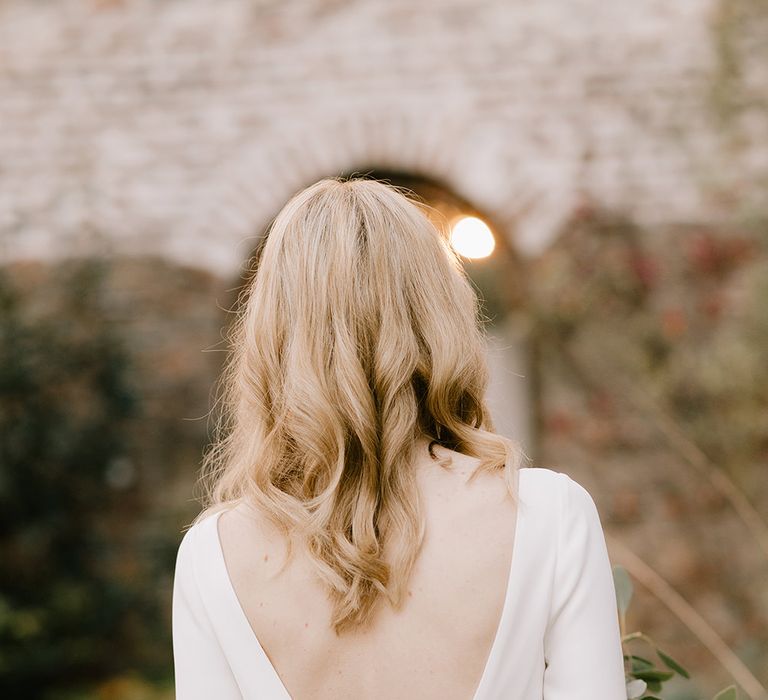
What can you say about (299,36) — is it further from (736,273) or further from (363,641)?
(363,641)

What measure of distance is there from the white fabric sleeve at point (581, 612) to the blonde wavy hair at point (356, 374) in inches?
4.3

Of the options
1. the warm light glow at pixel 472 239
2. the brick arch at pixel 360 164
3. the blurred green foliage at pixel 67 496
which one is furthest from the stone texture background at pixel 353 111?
the blurred green foliage at pixel 67 496

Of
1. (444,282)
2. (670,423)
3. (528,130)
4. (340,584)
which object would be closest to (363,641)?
(340,584)

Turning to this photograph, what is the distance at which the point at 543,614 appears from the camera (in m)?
1.19

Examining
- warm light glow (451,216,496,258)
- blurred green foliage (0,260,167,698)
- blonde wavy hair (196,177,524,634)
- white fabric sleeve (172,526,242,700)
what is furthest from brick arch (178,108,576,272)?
white fabric sleeve (172,526,242,700)

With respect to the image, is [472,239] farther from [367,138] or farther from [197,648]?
[197,648]

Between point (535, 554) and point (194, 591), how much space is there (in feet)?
1.58

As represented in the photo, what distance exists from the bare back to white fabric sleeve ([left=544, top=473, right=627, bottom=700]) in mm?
80

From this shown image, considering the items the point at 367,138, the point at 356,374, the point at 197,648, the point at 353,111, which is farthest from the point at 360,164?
the point at 197,648

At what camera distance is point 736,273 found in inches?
165

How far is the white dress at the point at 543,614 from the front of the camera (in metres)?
1.18

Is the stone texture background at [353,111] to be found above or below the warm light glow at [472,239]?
above

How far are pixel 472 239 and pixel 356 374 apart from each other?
293 cm

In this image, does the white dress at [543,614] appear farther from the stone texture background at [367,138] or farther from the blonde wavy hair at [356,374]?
the stone texture background at [367,138]
